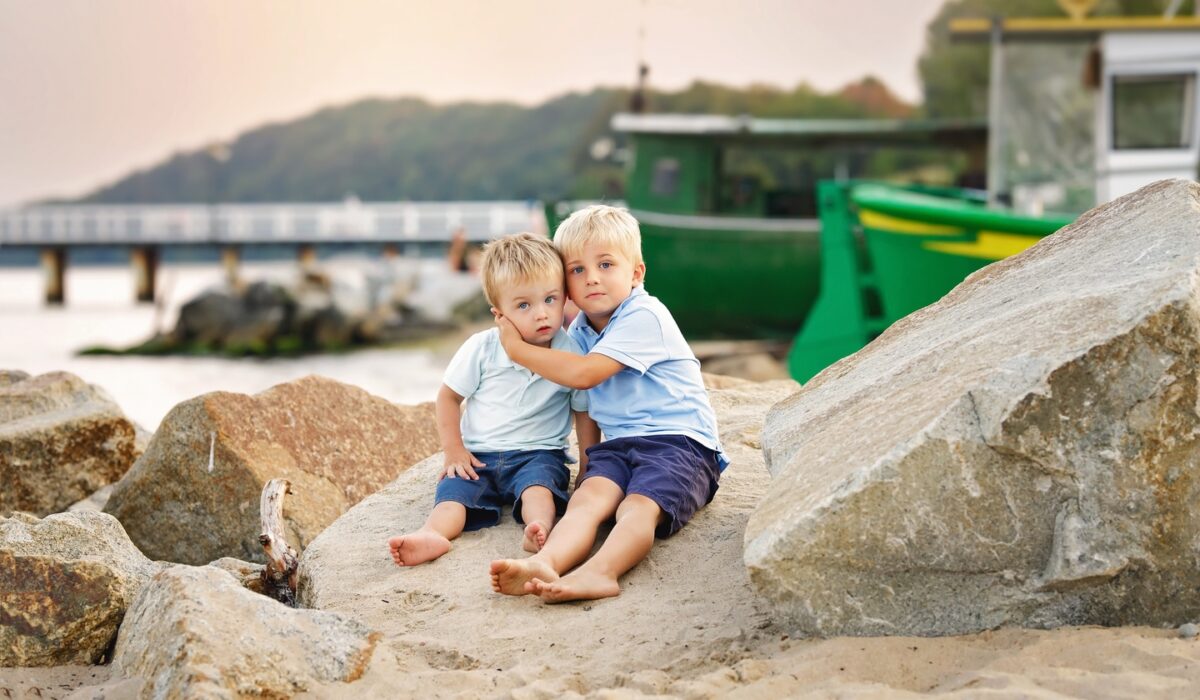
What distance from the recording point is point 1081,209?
10.8 m

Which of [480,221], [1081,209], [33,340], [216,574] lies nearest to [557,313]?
[216,574]

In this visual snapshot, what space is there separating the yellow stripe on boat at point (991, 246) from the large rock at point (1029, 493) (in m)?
6.27

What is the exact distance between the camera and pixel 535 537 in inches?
129

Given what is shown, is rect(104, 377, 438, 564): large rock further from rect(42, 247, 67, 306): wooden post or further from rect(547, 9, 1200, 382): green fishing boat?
rect(42, 247, 67, 306): wooden post

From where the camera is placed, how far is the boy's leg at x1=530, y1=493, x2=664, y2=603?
3.02 meters

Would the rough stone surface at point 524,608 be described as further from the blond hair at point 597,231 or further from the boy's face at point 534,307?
the blond hair at point 597,231

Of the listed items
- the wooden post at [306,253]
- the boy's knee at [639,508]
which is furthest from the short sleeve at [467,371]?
the wooden post at [306,253]

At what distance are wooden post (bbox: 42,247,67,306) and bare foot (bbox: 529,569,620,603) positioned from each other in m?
37.6

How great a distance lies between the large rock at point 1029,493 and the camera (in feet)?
8.25

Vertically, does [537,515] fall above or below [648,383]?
below

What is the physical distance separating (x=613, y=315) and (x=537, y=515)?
0.65 metres

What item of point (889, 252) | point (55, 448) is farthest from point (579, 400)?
point (889, 252)

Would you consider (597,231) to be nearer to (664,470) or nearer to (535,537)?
(664,470)

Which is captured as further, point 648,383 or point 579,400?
point 579,400
